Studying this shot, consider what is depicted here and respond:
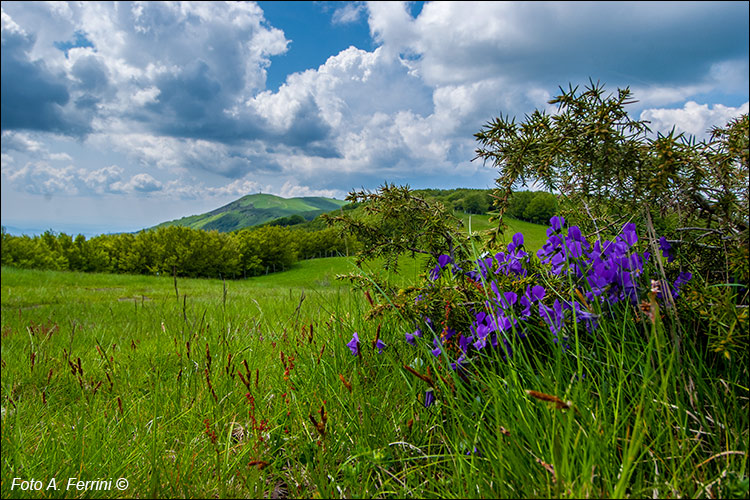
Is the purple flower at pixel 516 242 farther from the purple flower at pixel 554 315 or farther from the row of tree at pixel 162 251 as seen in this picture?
the row of tree at pixel 162 251

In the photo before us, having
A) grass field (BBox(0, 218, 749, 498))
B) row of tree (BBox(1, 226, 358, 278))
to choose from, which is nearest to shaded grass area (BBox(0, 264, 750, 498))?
grass field (BBox(0, 218, 749, 498))

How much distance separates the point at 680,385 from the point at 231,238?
64.5 metres

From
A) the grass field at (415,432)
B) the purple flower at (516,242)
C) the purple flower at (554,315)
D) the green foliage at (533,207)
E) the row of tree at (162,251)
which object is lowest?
the row of tree at (162,251)

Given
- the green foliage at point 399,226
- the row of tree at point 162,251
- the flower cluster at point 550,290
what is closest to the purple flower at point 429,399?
the flower cluster at point 550,290

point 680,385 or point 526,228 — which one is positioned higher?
point 526,228

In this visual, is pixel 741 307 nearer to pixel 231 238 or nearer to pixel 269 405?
pixel 269 405

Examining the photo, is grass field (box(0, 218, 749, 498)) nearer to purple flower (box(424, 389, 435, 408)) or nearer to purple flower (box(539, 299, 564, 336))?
purple flower (box(424, 389, 435, 408))

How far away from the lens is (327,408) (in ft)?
7.29

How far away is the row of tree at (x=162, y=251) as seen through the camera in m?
44.9

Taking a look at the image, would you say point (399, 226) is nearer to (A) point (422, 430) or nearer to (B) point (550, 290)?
(B) point (550, 290)

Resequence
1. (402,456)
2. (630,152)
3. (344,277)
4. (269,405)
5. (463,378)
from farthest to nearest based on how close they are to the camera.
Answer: (344,277) < (269,405) < (463,378) < (630,152) < (402,456)

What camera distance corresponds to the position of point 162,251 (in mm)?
53844

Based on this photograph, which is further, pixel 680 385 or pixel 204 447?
pixel 204 447

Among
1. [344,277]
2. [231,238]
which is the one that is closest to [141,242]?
[231,238]
